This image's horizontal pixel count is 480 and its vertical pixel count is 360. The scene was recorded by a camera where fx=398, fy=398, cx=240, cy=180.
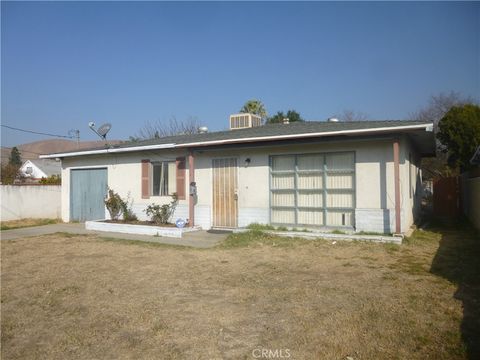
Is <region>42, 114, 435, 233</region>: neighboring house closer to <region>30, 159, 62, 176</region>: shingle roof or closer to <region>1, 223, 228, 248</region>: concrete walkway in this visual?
<region>1, 223, 228, 248</region>: concrete walkway

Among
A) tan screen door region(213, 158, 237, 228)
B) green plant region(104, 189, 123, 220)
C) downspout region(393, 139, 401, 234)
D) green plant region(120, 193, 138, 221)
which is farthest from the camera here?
green plant region(104, 189, 123, 220)

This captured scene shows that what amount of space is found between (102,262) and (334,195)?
20.1 feet

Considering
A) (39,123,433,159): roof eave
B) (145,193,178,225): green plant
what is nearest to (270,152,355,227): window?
(39,123,433,159): roof eave

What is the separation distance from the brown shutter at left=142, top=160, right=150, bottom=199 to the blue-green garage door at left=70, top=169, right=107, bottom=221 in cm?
217

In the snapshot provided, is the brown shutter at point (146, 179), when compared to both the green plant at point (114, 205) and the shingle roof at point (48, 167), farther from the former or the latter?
the shingle roof at point (48, 167)

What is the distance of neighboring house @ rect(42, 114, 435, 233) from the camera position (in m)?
10.1

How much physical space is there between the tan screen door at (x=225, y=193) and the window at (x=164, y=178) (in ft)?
5.42

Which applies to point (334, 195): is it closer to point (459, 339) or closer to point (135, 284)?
point (135, 284)

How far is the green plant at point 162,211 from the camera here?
512 inches

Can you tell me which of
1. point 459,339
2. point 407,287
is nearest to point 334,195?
point 407,287

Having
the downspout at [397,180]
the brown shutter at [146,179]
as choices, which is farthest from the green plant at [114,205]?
the downspout at [397,180]

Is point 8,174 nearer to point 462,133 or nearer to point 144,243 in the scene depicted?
point 144,243

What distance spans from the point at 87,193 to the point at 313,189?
939cm

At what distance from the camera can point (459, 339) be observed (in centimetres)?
385
